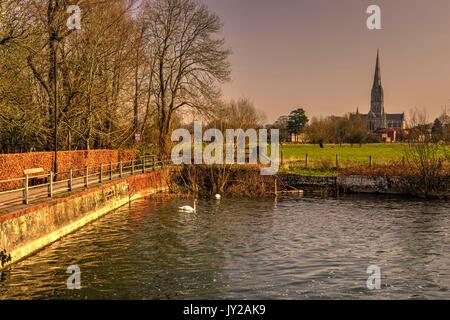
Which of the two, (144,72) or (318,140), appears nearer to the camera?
(144,72)

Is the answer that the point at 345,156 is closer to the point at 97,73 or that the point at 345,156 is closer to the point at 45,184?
the point at 97,73

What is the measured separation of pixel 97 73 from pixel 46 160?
11.8 m

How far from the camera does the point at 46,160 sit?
2778cm

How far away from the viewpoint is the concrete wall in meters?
14.8

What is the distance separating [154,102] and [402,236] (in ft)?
108

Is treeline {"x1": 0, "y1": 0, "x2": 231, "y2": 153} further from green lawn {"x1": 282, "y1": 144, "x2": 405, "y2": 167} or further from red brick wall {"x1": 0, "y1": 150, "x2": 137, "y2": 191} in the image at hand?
green lawn {"x1": 282, "y1": 144, "x2": 405, "y2": 167}

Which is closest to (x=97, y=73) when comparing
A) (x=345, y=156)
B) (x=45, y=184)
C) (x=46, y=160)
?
(x=46, y=160)

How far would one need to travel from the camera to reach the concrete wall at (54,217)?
1484cm

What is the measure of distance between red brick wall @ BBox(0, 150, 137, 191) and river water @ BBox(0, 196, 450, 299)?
506 cm

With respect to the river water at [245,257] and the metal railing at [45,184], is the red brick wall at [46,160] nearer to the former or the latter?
the metal railing at [45,184]

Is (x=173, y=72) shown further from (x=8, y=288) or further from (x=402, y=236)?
(x=8, y=288)

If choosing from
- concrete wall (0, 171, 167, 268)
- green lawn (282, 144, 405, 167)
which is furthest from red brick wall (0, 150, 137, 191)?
green lawn (282, 144, 405, 167)

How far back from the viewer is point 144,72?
46906 millimetres
